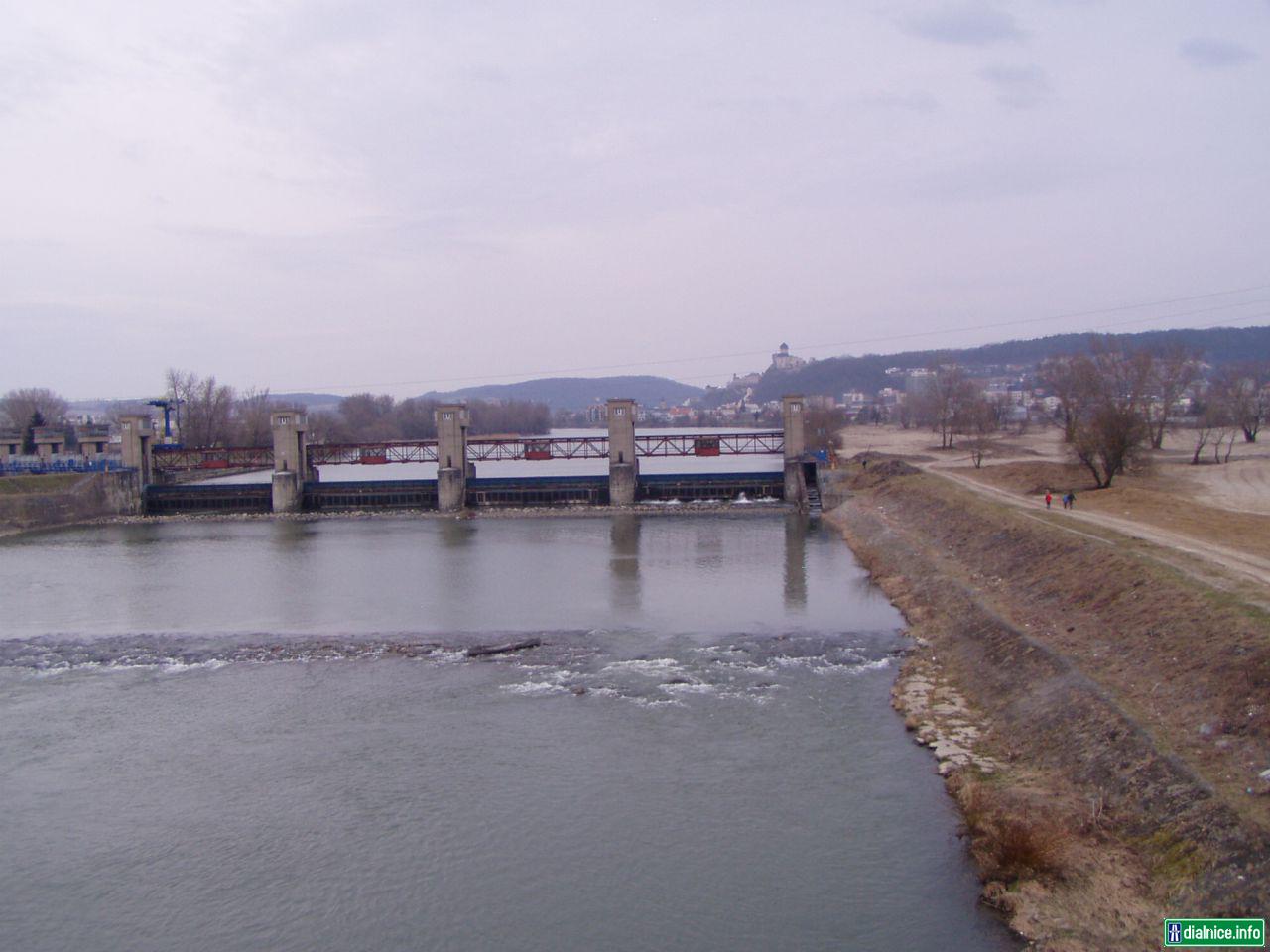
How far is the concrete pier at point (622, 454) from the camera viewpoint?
53562 mm

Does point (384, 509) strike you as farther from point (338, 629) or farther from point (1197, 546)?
point (1197, 546)

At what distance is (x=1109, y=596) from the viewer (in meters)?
21.0

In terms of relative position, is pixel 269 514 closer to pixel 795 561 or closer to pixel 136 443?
pixel 136 443

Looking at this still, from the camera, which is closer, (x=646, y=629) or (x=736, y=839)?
(x=736, y=839)

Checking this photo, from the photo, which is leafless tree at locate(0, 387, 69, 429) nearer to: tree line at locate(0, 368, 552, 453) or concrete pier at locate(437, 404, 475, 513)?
tree line at locate(0, 368, 552, 453)

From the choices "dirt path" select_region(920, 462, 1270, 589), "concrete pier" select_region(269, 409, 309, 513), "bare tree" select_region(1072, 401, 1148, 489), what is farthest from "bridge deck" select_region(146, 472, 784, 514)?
"bare tree" select_region(1072, 401, 1148, 489)

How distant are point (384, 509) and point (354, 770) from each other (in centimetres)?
4002

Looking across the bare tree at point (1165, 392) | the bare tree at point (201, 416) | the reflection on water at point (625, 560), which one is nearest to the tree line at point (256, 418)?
the bare tree at point (201, 416)

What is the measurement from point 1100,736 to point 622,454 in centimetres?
4067

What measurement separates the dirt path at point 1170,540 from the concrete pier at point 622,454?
19510mm

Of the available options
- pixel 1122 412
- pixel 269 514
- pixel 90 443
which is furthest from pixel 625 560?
pixel 90 443

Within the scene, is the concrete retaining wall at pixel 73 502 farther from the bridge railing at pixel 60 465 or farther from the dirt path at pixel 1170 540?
the dirt path at pixel 1170 540

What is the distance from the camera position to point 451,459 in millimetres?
55125

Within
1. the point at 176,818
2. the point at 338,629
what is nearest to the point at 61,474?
the point at 338,629
